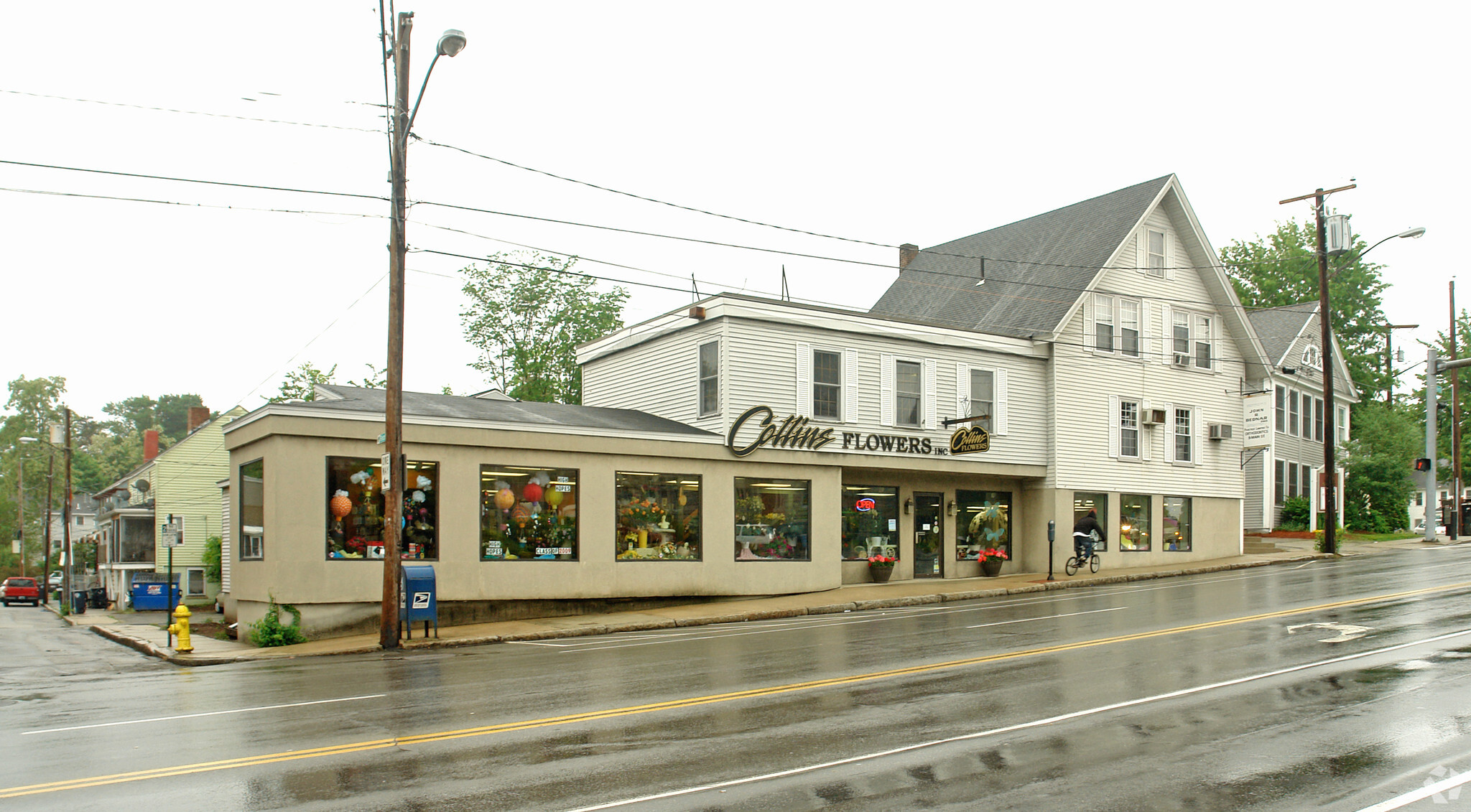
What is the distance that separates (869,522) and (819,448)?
114 inches

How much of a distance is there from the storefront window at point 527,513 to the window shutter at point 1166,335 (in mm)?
19621

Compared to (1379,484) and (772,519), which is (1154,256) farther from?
(1379,484)

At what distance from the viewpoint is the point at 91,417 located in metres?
147

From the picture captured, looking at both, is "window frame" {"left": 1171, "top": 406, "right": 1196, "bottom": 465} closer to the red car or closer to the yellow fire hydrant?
the yellow fire hydrant

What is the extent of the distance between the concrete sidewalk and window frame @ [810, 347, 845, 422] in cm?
423

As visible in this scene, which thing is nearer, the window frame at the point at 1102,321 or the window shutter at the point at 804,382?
the window shutter at the point at 804,382

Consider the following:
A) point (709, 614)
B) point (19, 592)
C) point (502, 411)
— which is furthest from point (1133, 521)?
point (19, 592)

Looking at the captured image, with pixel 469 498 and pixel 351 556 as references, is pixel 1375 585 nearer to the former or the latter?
pixel 469 498

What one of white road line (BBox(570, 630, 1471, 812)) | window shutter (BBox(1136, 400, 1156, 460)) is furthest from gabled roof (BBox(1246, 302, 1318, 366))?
white road line (BBox(570, 630, 1471, 812))

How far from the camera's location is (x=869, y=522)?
27.3 m

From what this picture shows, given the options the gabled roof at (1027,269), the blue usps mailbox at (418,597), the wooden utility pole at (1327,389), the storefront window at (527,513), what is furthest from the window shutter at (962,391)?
the blue usps mailbox at (418,597)

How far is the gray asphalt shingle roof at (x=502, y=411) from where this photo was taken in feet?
69.4

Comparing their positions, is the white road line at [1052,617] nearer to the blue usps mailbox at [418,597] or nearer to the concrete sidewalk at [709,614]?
the concrete sidewalk at [709,614]

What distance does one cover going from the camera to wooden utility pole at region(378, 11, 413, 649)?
1800 cm
